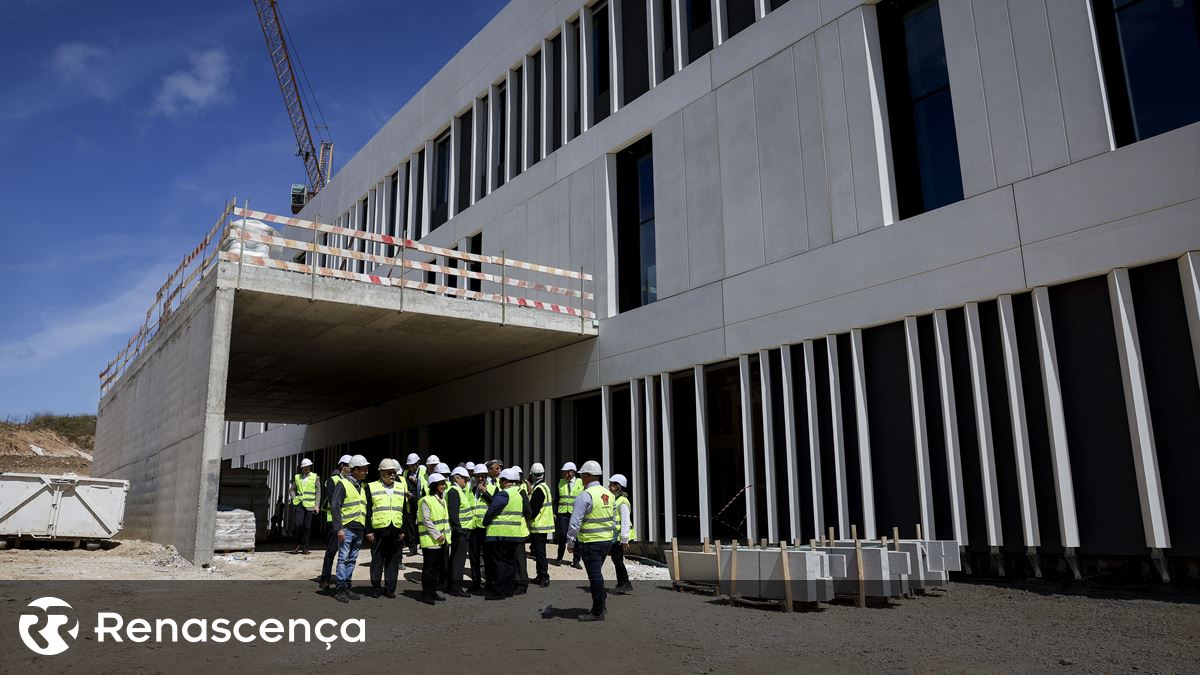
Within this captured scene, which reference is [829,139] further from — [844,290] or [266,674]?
[266,674]

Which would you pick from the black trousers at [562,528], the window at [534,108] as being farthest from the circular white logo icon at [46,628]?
the window at [534,108]

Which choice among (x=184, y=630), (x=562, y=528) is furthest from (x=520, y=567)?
(x=184, y=630)

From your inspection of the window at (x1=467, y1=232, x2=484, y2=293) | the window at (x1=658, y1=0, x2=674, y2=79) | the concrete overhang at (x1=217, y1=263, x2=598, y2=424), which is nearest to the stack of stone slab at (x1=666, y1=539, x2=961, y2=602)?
the concrete overhang at (x1=217, y1=263, x2=598, y2=424)

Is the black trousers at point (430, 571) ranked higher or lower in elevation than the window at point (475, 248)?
lower

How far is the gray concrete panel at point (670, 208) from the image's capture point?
1633 centimetres

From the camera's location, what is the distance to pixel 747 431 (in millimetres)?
14242

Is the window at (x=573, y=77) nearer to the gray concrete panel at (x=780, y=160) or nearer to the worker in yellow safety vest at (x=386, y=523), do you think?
the gray concrete panel at (x=780, y=160)

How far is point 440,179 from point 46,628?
66.8 ft

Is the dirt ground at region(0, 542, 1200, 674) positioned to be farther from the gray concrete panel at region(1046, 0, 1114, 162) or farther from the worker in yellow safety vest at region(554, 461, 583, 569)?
the gray concrete panel at region(1046, 0, 1114, 162)

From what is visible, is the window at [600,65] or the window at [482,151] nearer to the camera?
the window at [600,65]

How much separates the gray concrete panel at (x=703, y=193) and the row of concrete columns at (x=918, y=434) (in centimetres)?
207

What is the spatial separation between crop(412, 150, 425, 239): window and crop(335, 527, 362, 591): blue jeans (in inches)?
702

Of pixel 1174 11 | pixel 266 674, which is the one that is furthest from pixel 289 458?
pixel 1174 11

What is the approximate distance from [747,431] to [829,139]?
515cm
